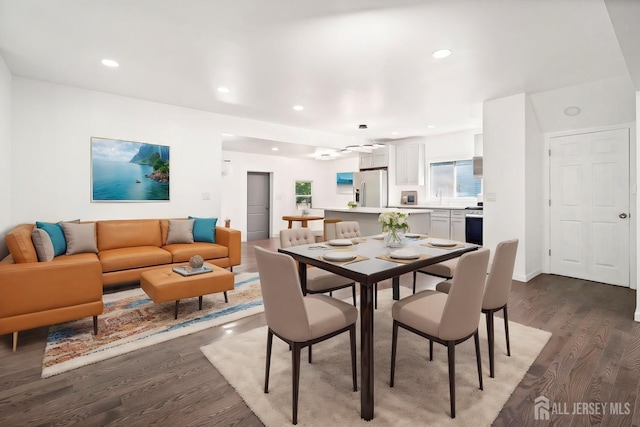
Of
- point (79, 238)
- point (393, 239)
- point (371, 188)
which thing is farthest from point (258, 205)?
point (393, 239)

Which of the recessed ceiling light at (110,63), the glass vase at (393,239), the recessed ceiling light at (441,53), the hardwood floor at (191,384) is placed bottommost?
the hardwood floor at (191,384)

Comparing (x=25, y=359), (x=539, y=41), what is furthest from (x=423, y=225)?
(x=25, y=359)

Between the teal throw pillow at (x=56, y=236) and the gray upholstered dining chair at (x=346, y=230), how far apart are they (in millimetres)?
3112

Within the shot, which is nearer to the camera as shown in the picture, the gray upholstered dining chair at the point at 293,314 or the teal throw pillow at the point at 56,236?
the gray upholstered dining chair at the point at 293,314

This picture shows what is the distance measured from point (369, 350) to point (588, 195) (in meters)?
4.40

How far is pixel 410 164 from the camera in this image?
734cm

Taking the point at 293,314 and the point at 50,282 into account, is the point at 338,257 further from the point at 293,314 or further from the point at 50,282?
the point at 50,282

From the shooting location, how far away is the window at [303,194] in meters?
9.38

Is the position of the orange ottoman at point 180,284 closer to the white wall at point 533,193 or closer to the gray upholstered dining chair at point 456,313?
the gray upholstered dining chair at point 456,313

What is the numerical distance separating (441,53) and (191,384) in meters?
3.45

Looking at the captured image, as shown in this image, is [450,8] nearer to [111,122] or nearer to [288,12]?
[288,12]

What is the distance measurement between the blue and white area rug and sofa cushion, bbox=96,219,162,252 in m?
0.73

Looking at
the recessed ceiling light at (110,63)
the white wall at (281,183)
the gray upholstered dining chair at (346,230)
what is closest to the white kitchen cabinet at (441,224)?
the white wall at (281,183)

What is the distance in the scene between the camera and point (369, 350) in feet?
5.49
